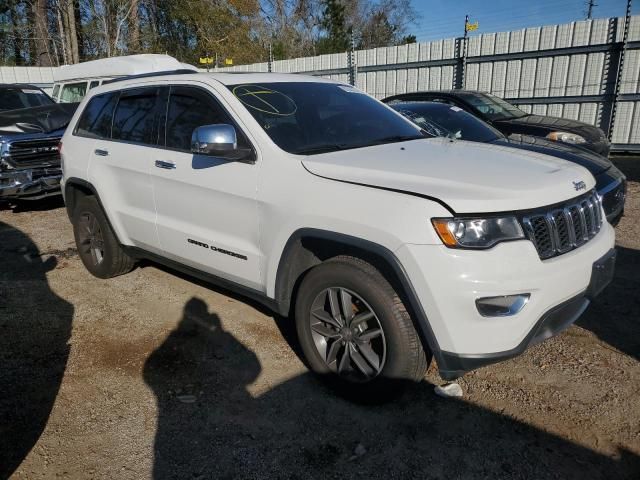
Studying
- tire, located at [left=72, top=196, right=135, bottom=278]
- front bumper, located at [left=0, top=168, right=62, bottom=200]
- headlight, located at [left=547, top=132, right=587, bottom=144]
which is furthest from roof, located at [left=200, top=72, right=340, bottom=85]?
front bumper, located at [left=0, top=168, right=62, bottom=200]

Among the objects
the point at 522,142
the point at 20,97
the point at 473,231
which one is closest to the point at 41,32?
the point at 20,97

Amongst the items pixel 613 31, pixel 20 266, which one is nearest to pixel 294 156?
pixel 20 266

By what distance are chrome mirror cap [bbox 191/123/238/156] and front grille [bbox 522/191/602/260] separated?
167cm

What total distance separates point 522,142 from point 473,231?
394 centimetres

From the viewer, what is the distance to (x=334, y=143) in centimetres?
324

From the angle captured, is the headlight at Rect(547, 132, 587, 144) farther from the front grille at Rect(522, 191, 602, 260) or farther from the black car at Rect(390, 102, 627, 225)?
the front grille at Rect(522, 191, 602, 260)

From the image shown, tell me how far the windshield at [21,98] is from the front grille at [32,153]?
2328mm

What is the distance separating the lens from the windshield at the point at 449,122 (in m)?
5.97

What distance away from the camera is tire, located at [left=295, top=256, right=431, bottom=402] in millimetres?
2514

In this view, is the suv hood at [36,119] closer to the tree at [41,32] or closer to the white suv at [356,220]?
the white suv at [356,220]

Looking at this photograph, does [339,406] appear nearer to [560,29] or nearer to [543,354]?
[543,354]

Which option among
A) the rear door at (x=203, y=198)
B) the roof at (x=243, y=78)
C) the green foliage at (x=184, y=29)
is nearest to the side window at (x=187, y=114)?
the rear door at (x=203, y=198)

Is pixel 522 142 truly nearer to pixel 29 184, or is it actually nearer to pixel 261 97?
pixel 261 97

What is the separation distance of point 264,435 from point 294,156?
155cm
